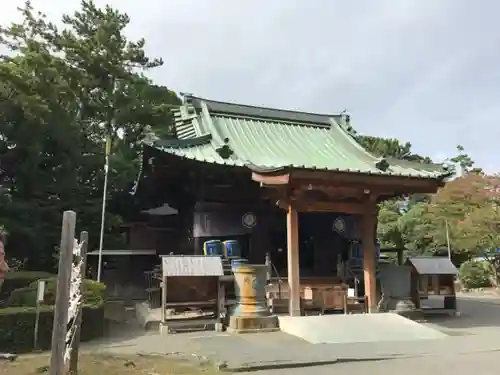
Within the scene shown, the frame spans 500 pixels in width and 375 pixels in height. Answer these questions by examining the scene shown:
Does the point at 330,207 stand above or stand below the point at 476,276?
above

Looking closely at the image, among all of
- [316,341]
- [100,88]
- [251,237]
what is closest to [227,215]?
[251,237]

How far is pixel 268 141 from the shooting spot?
60.5 feet

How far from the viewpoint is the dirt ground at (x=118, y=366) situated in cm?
698

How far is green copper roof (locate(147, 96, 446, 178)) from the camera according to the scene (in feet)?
49.9

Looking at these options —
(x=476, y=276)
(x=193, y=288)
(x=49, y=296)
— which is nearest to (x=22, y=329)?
(x=49, y=296)

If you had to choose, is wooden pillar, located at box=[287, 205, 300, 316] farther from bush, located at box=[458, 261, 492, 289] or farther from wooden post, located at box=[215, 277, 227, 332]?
bush, located at box=[458, 261, 492, 289]

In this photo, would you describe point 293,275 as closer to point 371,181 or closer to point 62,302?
point 371,181

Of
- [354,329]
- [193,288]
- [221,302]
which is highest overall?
[193,288]

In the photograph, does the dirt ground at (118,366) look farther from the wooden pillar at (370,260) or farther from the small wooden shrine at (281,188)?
the wooden pillar at (370,260)

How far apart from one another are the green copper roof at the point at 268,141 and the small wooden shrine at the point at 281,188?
4cm

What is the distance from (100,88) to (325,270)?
1586 cm

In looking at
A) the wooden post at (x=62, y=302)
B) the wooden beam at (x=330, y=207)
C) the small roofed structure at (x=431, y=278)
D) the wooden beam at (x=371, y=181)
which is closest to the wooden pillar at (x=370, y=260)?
the wooden beam at (x=330, y=207)

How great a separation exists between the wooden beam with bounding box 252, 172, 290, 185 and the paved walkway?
380cm

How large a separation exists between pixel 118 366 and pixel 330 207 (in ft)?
25.8
